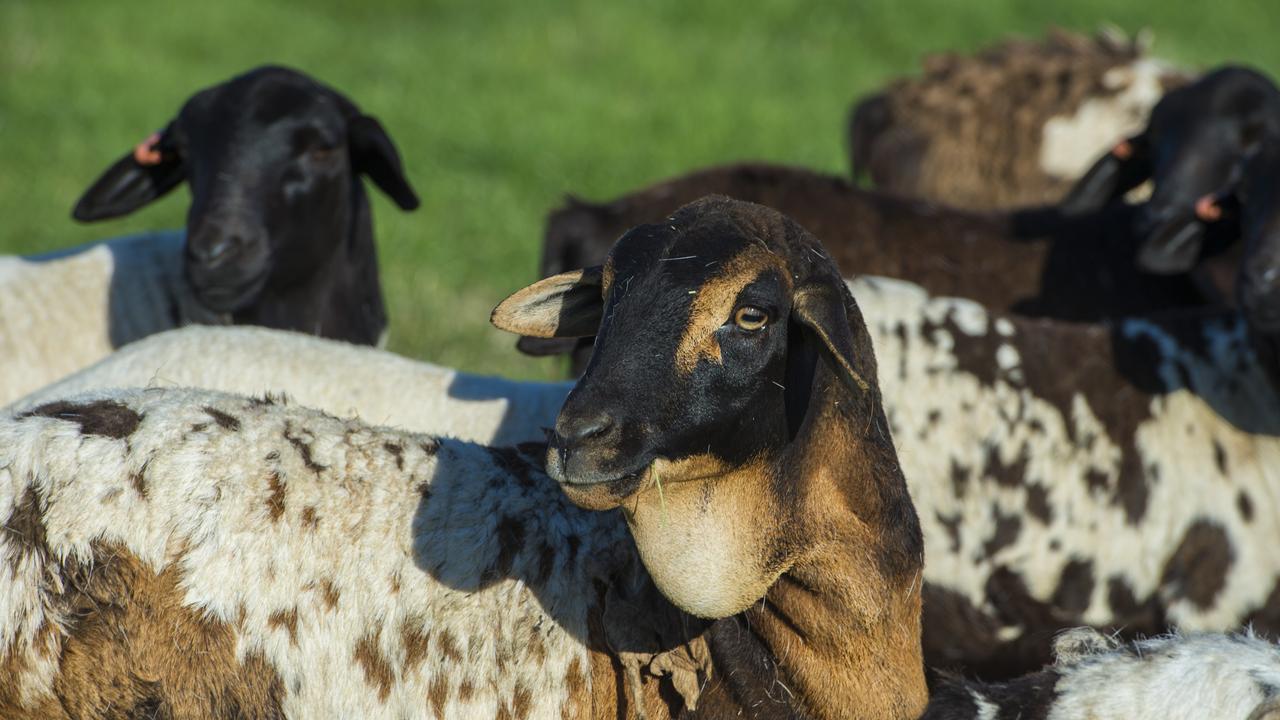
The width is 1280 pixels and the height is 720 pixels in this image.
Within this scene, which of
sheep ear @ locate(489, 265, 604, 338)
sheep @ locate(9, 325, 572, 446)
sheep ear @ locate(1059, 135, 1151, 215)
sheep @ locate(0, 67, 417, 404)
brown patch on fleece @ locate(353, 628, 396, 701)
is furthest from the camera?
sheep ear @ locate(1059, 135, 1151, 215)

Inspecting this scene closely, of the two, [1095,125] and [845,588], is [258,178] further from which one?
[1095,125]

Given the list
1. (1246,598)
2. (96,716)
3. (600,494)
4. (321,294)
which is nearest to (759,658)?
(600,494)

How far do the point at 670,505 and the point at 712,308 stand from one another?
48 centimetres

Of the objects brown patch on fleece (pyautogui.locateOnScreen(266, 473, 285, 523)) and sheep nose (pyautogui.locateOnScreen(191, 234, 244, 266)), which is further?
sheep nose (pyautogui.locateOnScreen(191, 234, 244, 266))

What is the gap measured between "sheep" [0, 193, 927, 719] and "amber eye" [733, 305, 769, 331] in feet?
0.03

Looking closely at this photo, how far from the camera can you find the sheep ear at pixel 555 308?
3.97 m

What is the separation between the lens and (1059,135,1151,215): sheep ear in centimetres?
839

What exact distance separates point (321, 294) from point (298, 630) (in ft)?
11.1

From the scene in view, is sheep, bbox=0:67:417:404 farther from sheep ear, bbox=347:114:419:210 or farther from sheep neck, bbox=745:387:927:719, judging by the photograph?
sheep neck, bbox=745:387:927:719

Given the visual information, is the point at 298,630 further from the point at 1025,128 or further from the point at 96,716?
the point at 1025,128

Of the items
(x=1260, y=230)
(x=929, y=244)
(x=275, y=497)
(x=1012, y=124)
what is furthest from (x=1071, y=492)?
(x=1012, y=124)

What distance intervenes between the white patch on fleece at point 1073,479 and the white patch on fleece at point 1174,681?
1.94 meters

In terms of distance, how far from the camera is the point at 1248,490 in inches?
229

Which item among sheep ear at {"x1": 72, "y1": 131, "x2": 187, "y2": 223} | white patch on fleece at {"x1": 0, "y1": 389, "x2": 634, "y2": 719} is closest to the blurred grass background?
sheep ear at {"x1": 72, "y1": 131, "x2": 187, "y2": 223}
